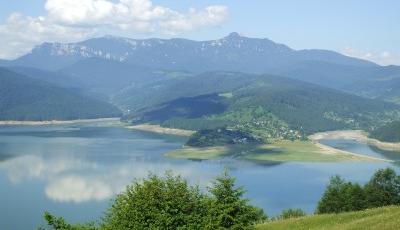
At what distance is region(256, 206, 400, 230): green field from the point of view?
28.1 m

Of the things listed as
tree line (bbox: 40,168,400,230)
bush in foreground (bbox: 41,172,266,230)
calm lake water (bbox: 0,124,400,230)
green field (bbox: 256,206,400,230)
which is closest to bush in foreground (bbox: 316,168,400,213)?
green field (bbox: 256,206,400,230)

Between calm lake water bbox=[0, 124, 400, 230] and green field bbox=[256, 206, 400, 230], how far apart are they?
63.9 m

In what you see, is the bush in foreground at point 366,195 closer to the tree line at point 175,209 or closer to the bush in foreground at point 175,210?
the tree line at point 175,209

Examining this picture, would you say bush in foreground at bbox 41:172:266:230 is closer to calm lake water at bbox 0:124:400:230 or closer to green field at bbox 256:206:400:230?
green field at bbox 256:206:400:230

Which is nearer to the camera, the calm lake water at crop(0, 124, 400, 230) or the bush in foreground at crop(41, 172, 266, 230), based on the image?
the bush in foreground at crop(41, 172, 266, 230)

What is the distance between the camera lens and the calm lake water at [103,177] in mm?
107312

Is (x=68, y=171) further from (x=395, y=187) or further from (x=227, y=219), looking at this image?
(x=227, y=219)

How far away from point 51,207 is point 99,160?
6260cm

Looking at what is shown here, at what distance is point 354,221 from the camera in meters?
31.9

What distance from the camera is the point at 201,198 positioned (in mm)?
34375

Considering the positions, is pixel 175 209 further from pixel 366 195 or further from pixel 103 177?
pixel 103 177

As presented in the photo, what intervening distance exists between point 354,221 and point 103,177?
112713mm

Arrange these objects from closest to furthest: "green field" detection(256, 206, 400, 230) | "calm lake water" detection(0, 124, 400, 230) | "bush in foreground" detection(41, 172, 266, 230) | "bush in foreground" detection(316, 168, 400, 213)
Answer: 1. "green field" detection(256, 206, 400, 230)
2. "bush in foreground" detection(41, 172, 266, 230)
3. "bush in foreground" detection(316, 168, 400, 213)
4. "calm lake water" detection(0, 124, 400, 230)

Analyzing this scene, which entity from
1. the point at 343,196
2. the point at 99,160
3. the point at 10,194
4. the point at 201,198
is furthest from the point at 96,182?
the point at 201,198
